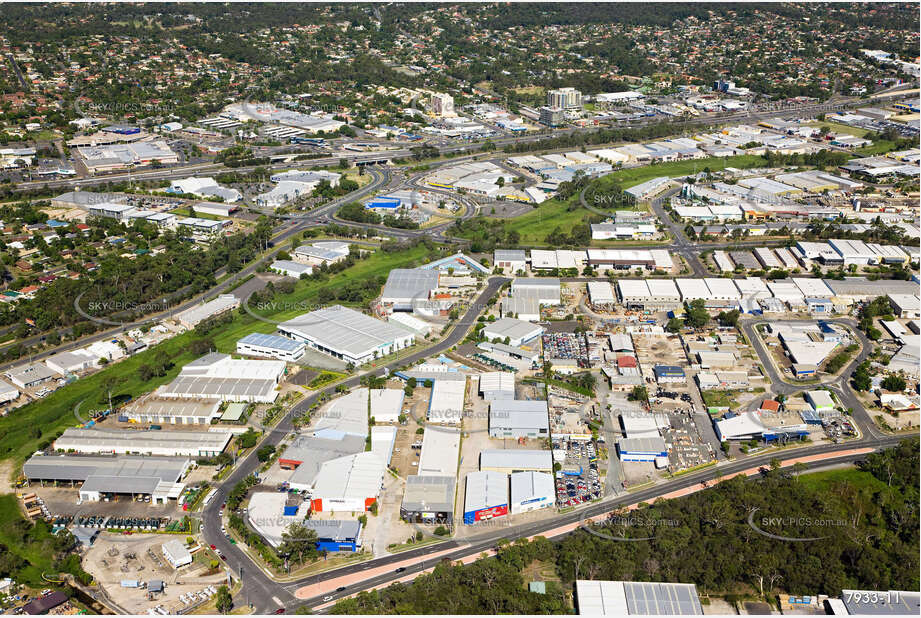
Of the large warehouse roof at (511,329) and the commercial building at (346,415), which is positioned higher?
the large warehouse roof at (511,329)

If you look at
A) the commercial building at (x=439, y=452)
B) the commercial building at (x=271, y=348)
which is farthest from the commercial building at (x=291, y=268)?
the commercial building at (x=439, y=452)

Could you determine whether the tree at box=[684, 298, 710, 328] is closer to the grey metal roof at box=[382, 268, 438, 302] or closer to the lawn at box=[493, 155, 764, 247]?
the lawn at box=[493, 155, 764, 247]

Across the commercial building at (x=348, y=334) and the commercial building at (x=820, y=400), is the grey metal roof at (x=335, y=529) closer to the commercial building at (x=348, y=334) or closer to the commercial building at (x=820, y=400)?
the commercial building at (x=348, y=334)

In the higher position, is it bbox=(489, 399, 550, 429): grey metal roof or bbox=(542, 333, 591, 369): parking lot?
bbox=(489, 399, 550, 429): grey metal roof

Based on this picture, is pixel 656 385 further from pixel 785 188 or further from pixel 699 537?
pixel 785 188

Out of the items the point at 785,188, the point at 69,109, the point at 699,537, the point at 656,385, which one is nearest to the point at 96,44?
the point at 69,109

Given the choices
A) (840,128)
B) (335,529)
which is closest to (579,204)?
(335,529)

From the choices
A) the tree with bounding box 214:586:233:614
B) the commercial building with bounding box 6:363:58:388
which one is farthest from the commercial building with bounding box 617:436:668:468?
the commercial building with bounding box 6:363:58:388
